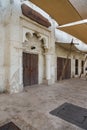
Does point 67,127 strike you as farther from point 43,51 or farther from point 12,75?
point 43,51

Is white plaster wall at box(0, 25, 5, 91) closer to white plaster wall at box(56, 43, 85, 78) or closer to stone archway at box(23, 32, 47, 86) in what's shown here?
stone archway at box(23, 32, 47, 86)

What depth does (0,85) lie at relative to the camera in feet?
15.1

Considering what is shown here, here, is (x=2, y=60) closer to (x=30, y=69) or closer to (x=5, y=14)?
(x=5, y=14)

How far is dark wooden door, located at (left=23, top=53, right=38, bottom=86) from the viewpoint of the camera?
19.9 ft

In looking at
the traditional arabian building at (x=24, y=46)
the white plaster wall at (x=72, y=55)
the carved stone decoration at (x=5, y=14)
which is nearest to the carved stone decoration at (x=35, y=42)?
the traditional arabian building at (x=24, y=46)

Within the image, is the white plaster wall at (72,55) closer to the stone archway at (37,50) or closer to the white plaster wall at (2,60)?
the stone archway at (37,50)

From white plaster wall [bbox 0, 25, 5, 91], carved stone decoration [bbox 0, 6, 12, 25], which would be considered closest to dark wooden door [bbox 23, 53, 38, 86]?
white plaster wall [bbox 0, 25, 5, 91]

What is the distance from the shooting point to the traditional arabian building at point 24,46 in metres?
4.61

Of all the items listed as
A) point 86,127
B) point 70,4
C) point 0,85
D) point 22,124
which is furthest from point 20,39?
point 86,127

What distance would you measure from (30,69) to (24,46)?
1.29 metres

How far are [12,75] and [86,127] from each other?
3199mm

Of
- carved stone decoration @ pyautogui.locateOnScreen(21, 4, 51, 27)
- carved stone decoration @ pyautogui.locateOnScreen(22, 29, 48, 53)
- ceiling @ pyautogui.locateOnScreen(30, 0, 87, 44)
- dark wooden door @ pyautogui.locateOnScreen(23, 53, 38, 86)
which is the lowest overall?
dark wooden door @ pyautogui.locateOnScreen(23, 53, 38, 86)

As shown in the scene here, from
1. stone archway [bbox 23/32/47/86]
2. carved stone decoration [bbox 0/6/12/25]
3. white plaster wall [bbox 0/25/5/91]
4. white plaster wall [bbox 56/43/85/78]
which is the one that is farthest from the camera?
white plaster wall [bbox 56/43/85/78]

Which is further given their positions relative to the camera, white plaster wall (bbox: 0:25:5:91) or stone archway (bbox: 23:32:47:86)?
stone archway (bbox: 23:32:47:86)
